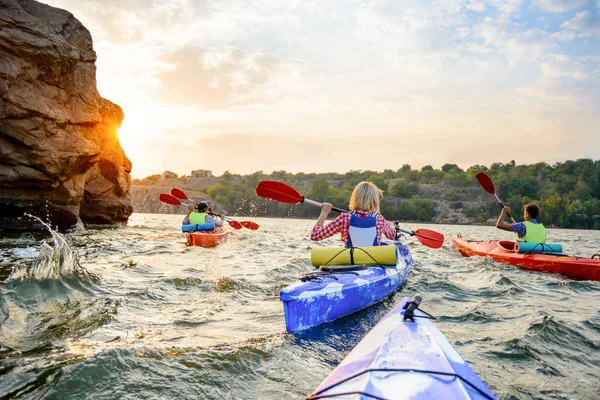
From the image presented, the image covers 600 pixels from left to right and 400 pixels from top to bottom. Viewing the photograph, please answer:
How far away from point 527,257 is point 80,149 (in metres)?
12.2

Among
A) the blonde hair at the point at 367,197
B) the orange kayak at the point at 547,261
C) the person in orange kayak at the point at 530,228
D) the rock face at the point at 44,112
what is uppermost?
the rock face at the point at 44,112

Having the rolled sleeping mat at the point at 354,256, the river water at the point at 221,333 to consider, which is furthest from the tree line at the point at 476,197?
the rolled sleeping mat at the point at 354,256

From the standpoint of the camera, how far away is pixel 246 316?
462 centimetres

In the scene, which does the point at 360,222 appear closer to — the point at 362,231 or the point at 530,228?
the point at 362,231

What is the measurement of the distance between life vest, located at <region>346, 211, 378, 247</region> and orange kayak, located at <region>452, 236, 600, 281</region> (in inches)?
184

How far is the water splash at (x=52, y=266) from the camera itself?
532 centimetres

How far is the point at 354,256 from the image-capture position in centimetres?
503

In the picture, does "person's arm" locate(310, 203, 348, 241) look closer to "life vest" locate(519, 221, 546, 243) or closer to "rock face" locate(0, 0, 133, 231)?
"life vest" locate(519, 221, 546, 243)

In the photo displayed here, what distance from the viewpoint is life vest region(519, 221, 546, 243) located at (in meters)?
8.44

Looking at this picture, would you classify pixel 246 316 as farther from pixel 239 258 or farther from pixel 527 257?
pixel 527 257

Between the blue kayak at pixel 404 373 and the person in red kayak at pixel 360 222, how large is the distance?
261 centimetres

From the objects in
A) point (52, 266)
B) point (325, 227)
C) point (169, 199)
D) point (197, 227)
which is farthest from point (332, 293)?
point (169, 199)

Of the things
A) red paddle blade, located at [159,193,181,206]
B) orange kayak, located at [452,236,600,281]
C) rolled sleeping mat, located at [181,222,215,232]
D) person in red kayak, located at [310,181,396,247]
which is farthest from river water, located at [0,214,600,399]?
red paddle blade, located at [159,193,181,206]

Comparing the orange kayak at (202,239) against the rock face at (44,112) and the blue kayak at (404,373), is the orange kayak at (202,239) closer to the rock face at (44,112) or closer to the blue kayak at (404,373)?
the rock face at (44,112)
